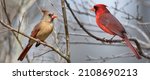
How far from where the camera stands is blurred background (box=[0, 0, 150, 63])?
156 centimetres

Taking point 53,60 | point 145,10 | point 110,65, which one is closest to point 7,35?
point 53,60

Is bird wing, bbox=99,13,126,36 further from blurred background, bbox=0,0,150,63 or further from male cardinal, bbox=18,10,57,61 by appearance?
male cardinal, bbox=18,10,57,61

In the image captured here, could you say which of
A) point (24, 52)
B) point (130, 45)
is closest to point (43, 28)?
point (24, 52)

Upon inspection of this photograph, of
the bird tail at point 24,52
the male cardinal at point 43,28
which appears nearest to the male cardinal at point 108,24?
the male cardinal at point 43,28

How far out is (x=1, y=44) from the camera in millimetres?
2018

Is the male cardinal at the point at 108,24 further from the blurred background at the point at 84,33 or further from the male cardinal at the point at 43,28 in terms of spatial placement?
the male cardinal at the point at 43,28

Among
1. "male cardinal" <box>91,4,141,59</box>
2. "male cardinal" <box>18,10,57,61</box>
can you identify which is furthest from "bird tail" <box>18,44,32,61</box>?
"male cardinal" <box>91,4,141,59</box>

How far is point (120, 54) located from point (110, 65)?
0.11 m

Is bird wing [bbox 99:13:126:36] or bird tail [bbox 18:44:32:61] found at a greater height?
bird wing [bbox 99:13:126:36]

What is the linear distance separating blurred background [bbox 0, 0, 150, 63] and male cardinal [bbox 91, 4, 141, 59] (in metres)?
0.03

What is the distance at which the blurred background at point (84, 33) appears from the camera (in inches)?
61.5

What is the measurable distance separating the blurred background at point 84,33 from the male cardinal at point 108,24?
1.2 inches

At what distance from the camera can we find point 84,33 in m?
1.64

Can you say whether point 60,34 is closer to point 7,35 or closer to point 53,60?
point 53,60
